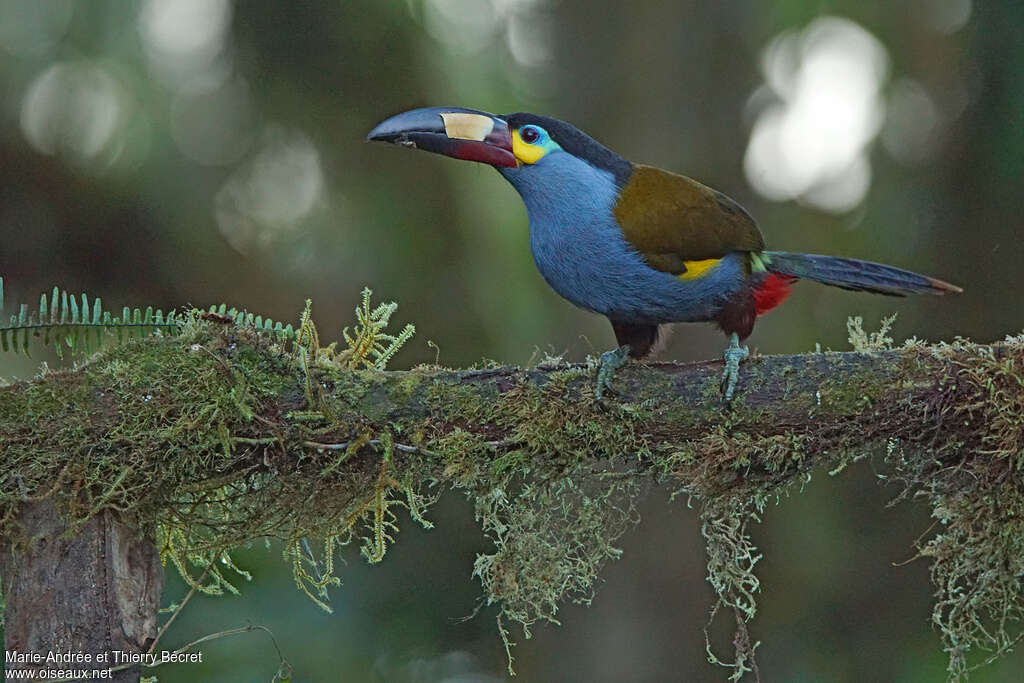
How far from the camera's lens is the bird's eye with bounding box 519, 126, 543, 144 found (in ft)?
10.7

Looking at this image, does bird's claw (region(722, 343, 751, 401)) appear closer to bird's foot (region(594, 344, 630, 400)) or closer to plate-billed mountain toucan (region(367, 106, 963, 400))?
bird's foot (region(594, 344, 630, 400))

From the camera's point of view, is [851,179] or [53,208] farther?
[851,179]

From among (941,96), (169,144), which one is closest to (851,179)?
(941,96)

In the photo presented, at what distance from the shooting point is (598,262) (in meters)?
3.00

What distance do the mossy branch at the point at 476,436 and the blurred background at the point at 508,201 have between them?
95.1 inches

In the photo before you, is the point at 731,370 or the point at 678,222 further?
Answer: the point at 678,222

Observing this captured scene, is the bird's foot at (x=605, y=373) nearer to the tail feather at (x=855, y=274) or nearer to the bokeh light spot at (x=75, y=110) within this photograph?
the tail feather at (x=855, y=274)

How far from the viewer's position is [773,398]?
7.98ft

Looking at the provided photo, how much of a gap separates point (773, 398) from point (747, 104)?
3424 millimetres

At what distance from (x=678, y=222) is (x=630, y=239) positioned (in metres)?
0.16

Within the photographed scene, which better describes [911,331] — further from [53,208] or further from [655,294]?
[53,208]

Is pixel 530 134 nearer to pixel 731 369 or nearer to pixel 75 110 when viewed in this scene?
pixel 731 369

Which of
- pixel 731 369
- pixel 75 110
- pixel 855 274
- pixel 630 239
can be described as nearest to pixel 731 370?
pixel 731 369

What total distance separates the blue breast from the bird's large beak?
4.6 inches
